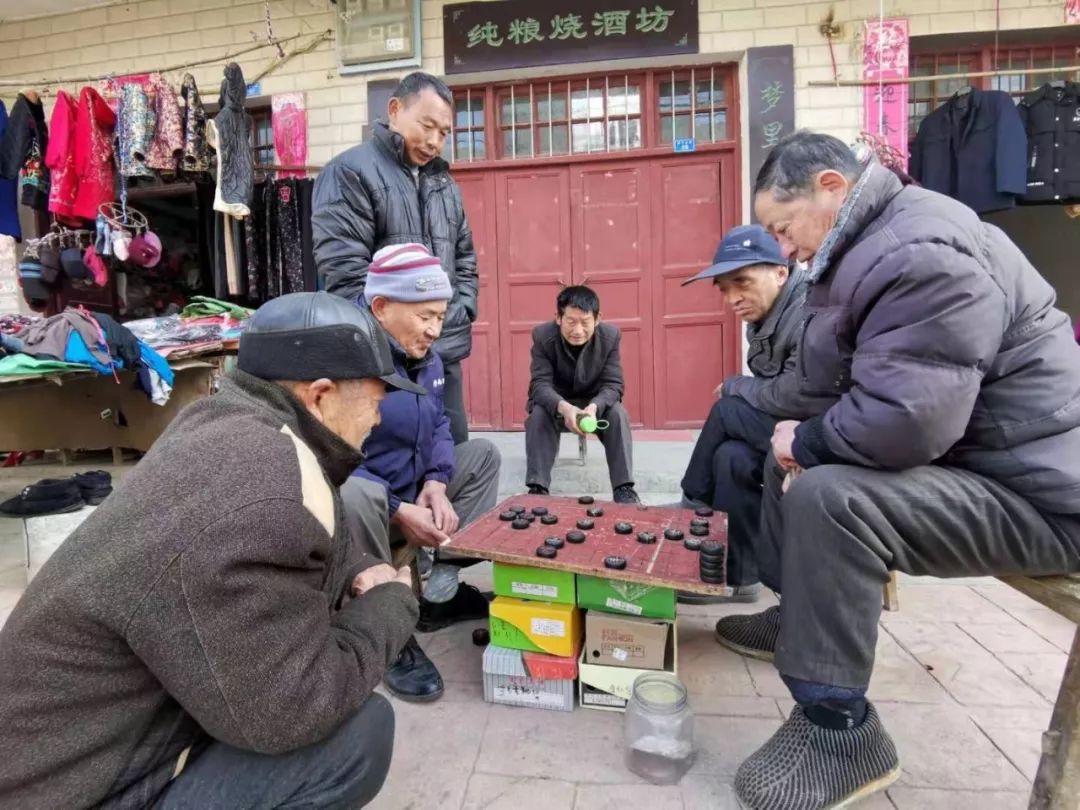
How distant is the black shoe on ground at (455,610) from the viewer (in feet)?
8.29

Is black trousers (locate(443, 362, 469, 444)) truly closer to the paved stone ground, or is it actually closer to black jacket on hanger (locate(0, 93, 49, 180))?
the paved stone ground

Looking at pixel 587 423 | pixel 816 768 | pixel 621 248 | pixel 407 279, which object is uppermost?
pixel 621 248

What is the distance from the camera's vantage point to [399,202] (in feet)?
9.65

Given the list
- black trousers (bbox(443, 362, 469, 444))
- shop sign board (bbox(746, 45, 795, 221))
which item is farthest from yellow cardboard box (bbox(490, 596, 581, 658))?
shop sign board (bbox(746, 45, 795, 221))

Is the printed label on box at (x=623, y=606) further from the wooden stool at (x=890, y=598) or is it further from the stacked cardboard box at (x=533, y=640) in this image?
the wooden stool at (x=890, y=598)

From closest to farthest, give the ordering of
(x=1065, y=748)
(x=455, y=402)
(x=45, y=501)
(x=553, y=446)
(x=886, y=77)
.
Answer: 1. (x=1065, y=748)
2. (x=45, y=501)
3. (x=455, y=402)
4. (x=553, y=446)
5. (x=886, y=77)

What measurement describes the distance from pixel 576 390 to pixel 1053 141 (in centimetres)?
390

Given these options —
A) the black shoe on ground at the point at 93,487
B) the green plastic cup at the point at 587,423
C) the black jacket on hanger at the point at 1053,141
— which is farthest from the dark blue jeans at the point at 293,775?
the black jacket on hanger at the point at 1053,141

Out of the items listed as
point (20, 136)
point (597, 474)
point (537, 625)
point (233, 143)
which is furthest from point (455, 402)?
point (20, 136)

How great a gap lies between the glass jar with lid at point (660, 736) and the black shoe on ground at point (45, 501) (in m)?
2.82

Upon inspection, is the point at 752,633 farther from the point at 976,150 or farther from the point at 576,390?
the point at 976,150

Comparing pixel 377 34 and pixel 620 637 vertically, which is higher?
pixel 377 34

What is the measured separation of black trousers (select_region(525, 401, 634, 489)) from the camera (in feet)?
11.7

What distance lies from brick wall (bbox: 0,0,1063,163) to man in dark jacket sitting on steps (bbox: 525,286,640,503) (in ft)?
8.54
